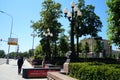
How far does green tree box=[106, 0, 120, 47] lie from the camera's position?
22.3m

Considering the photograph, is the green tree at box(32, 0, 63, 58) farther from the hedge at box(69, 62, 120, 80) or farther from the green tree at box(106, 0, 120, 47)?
the hedge at box(69, 62, 120, 80)

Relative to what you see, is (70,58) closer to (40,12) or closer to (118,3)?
(118,3)

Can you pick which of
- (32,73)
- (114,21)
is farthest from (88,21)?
(32,73)

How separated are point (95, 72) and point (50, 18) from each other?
38.0m

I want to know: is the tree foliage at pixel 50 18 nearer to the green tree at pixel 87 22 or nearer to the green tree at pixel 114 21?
the green tree at pixel 87 22

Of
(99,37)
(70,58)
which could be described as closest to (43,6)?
(99,37)

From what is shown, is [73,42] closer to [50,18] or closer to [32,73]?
[32,73]

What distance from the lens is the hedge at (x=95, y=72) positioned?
26.5 feet

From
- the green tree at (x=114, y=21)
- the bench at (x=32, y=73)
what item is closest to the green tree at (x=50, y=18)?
the green tree at (x=114, y=21)

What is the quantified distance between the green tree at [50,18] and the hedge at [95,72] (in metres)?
33.5

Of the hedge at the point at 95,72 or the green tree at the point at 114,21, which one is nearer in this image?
the hedge at the point at 95,72

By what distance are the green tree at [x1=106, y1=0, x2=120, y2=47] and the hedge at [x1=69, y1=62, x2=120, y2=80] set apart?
34.2 ft

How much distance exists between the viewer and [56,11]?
1898 inches

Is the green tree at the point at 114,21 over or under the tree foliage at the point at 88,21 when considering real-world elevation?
under
